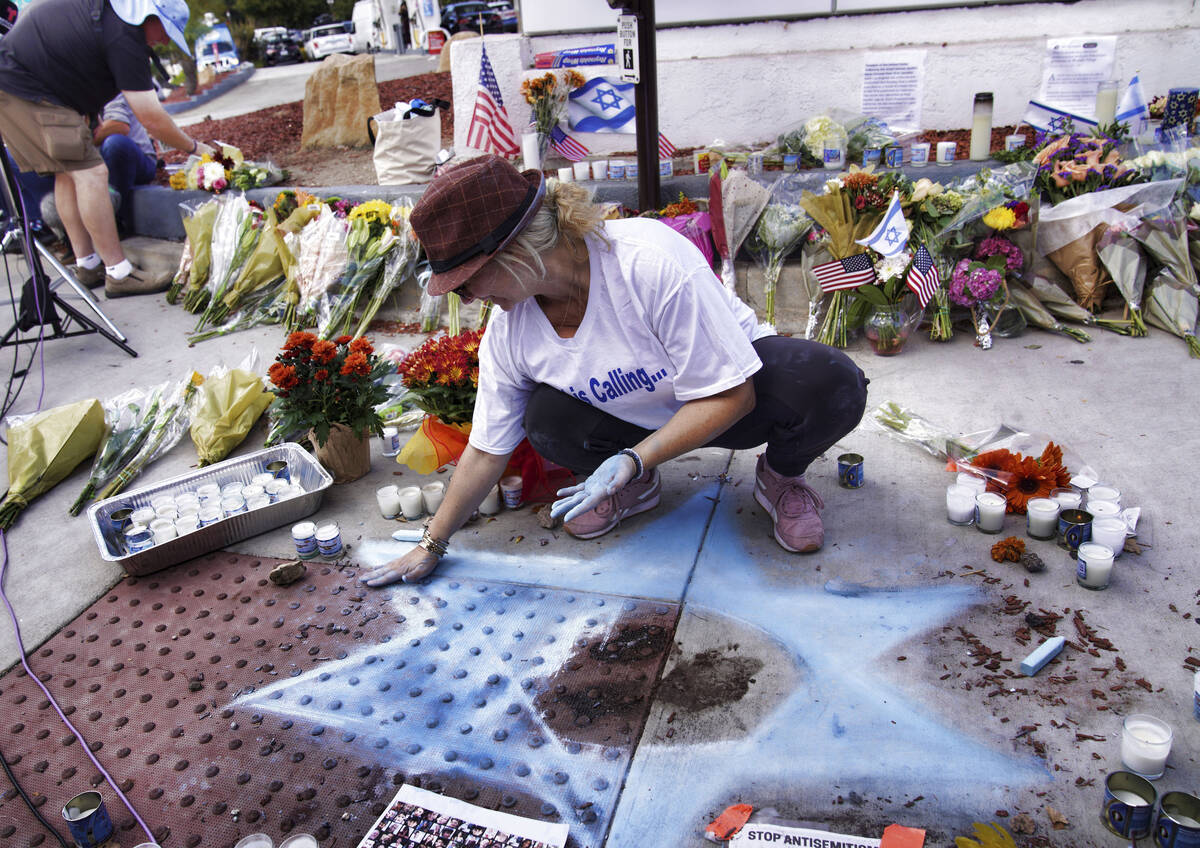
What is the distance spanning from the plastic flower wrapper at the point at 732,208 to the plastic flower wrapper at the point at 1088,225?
1427 mm

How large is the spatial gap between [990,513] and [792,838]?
4.63 ft

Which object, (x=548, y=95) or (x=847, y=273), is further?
(x=548, y=95)

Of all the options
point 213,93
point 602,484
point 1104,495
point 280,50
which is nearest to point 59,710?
point 602,484

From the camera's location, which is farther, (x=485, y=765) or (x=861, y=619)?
(x=861, y=619)

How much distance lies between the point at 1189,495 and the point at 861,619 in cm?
130

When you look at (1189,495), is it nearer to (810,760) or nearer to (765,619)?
(765,619)

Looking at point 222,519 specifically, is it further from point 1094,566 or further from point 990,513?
point 1094,566

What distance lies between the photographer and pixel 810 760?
198 centimetres

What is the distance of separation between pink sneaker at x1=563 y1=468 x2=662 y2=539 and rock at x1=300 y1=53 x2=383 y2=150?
22.4 ft

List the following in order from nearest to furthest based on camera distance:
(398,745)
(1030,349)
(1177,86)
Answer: (398,745) → (1030,349) → (1177,86)

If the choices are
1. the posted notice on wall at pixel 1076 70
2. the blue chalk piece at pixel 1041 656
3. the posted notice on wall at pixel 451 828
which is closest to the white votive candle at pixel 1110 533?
the blue chalk piece at pixel 1041 656

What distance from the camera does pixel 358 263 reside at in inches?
203

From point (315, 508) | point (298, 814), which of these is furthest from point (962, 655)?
point (315, 508)

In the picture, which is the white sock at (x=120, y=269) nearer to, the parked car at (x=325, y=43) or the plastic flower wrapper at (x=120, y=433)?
the plastic flower wrapper at (x=120, y=433)
